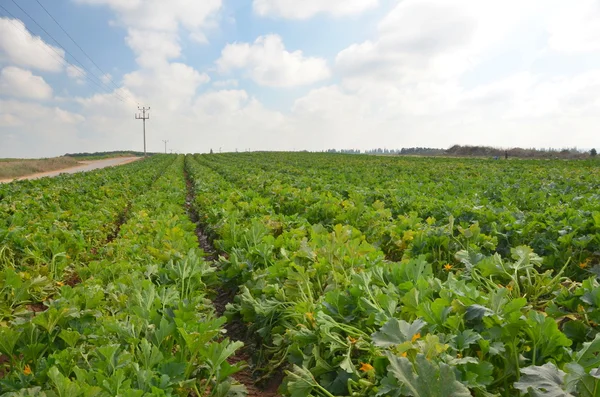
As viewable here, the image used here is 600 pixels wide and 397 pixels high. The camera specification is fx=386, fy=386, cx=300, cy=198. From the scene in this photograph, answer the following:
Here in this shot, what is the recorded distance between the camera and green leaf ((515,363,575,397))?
1.65 m

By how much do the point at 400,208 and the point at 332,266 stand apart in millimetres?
5142

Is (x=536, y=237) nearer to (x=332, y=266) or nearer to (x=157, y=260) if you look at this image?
(x=332, y=266)

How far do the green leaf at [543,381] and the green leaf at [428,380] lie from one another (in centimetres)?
31

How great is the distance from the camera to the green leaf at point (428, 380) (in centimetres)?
166

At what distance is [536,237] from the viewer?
5.12 meters

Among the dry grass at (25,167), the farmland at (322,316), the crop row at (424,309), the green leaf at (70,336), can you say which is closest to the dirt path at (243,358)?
the farmland at (322,316)

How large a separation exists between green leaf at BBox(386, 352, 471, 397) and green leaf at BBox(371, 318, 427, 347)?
0.96 feet

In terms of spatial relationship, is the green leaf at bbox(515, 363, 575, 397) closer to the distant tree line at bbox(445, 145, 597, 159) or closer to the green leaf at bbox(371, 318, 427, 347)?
the green leaf at bbox(371, 318, 427, 347)

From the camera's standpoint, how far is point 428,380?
1.69 metres

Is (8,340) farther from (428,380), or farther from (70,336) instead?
(428,380)

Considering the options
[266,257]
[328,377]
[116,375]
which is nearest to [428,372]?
[328,377]

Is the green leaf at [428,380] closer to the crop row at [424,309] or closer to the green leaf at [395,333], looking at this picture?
the crop row at [424,309]

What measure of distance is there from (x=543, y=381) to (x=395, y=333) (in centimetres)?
69

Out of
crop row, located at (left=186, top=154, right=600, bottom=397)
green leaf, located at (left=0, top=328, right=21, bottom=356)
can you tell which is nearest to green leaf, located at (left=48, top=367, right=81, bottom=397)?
green leaf, located at (left=0, top=328, right=21, bottom=356)
